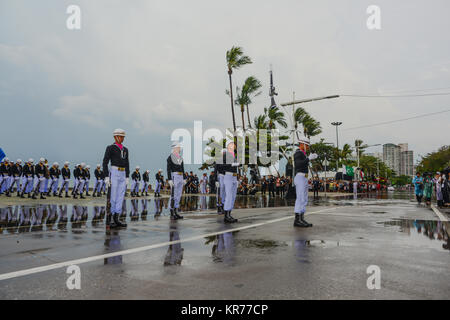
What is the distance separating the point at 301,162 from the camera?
8.12m

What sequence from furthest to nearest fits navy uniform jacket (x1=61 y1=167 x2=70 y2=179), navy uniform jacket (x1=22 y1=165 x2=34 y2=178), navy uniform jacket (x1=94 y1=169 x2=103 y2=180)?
navy uniform jacket (x1=94 y1=169 x2=103 y2=180) < navy uniform jacket (x1=61 y1=167 x2=70 y2=179) < navy uniform jacket (x1=22 y1=165 x2=34 y2=178)

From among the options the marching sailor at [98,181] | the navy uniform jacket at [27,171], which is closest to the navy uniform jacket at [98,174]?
the marching sailor at [98,181]

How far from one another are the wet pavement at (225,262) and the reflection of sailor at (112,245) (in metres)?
0.02

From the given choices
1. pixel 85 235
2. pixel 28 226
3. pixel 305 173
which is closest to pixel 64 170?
pixel 28 226

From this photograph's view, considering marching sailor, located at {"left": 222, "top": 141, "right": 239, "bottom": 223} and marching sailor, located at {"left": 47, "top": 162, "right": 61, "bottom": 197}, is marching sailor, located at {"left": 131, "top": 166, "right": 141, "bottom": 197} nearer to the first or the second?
marching sailor, located at {"left": 47, "top": 162, "right": 61, "bottom": 197}

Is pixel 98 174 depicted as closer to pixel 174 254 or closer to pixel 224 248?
pixel 224 248

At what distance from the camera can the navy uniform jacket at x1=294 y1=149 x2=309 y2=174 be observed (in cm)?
810

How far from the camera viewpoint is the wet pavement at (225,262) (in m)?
3.18

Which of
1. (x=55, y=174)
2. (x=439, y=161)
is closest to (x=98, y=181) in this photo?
(x=55, y=174)

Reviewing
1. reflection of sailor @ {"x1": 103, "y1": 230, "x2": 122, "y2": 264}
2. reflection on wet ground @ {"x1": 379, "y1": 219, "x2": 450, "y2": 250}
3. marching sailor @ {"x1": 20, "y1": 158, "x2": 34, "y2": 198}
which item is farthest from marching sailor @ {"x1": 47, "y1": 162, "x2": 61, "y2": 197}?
reflection on wet ground @ {"x1": 379, "y1": 219, "x2": 450, "y2": 250}

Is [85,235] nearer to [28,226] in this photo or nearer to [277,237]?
[28,226]

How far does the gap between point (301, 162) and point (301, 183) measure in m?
0.53
